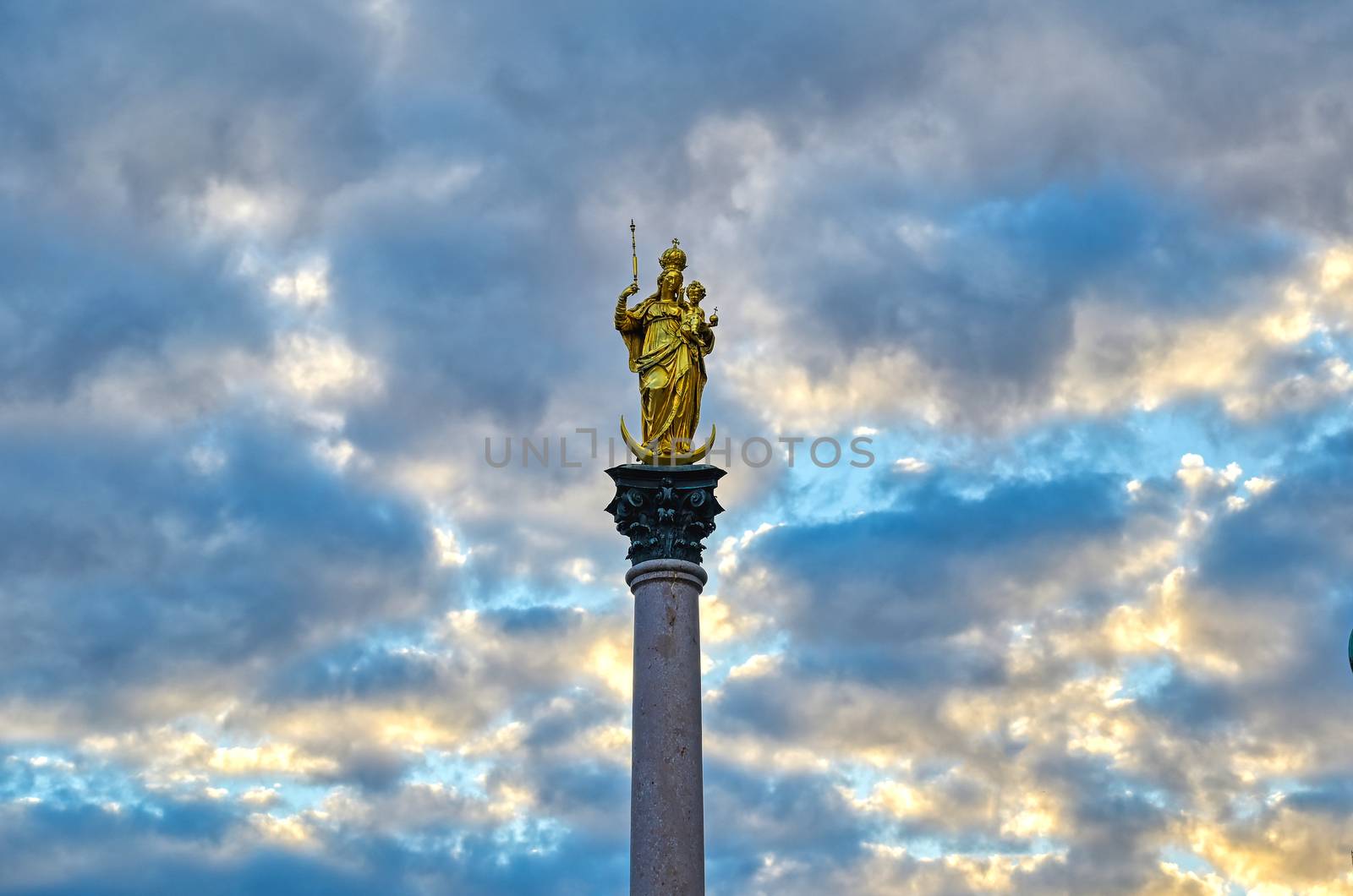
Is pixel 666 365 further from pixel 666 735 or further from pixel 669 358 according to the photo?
pixel 666 735

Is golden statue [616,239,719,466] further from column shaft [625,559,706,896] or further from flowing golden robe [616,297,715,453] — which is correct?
column shaft [625,559,706,896]

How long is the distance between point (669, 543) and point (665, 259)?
690 centimetres

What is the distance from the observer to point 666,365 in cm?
4059

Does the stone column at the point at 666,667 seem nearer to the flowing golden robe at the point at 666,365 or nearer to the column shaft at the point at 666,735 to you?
the column shaft at the point at 666,735

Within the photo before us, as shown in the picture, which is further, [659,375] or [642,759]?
[659,375]

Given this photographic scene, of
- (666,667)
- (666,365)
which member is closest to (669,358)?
(666,365)

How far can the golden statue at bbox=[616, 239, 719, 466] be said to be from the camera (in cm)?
3997

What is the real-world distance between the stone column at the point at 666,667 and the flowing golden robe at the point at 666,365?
48.1 inches

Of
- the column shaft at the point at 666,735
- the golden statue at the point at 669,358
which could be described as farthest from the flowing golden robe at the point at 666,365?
the column shaft at the point at 666,735

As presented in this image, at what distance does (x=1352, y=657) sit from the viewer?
3462 centimetres

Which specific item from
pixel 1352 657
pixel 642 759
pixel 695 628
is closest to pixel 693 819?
pixel 642 759

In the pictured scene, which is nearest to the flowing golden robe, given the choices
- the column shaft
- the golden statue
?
the golden statue

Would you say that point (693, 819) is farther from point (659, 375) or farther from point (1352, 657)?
point (1352, 657)

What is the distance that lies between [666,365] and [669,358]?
0.57ft
